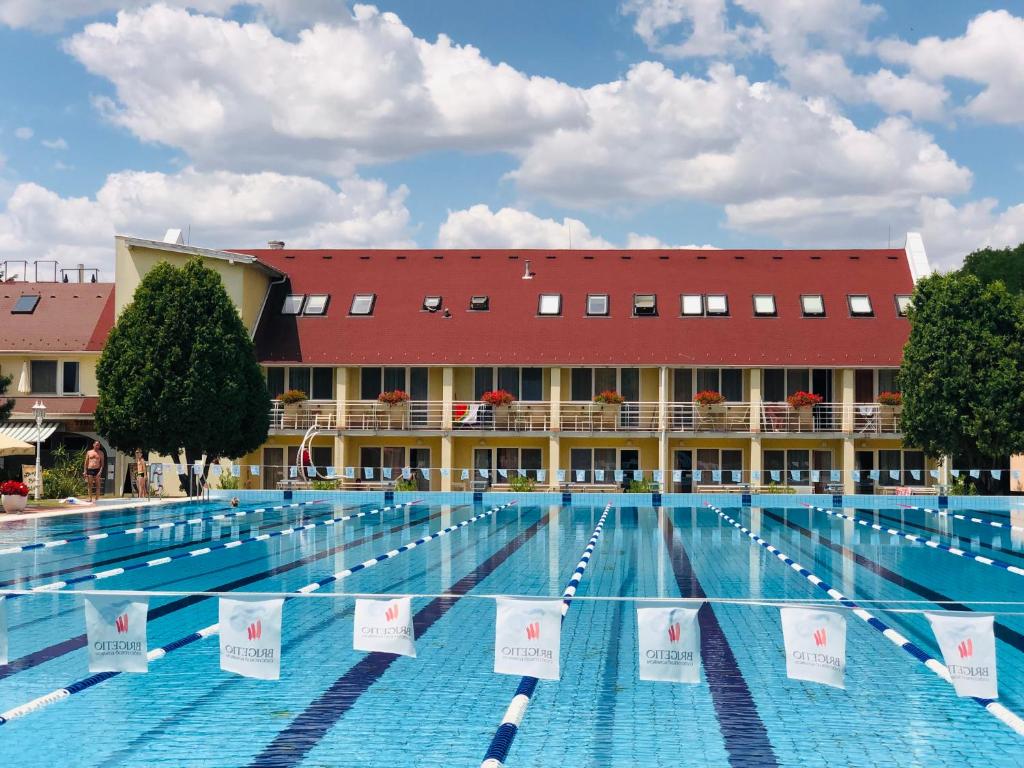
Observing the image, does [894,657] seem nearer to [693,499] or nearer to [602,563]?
[602,563]

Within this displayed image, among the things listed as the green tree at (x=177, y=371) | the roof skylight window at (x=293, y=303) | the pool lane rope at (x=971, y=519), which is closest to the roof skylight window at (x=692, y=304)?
the pool lane rope at (x=971, y=519)

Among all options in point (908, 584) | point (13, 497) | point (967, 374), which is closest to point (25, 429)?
point (13, 497)

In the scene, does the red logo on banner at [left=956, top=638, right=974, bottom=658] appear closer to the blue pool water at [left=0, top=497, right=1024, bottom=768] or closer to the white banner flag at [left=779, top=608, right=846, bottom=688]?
the blue pool water at [left=0, top=497, right=1024, bottom=768]

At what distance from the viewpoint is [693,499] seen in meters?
33.2

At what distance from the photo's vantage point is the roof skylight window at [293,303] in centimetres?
3984

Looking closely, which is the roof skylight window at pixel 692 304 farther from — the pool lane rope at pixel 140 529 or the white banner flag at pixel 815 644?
the white banner flag at pixel 815 644

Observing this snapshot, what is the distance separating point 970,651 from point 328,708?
5.24 meters

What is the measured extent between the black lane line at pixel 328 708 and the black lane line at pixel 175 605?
10.1ft

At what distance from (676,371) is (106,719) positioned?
30.4 metres

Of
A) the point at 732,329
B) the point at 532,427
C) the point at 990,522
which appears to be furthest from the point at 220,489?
the point at 990,522

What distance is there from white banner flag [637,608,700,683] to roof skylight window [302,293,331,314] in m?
32.2

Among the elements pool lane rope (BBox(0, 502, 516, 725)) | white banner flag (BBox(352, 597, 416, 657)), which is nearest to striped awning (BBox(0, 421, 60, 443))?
pool lane rope (BBox(0, 502, 516, 725))

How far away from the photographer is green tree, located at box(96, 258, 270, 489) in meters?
30.5

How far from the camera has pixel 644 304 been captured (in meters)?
39.5
